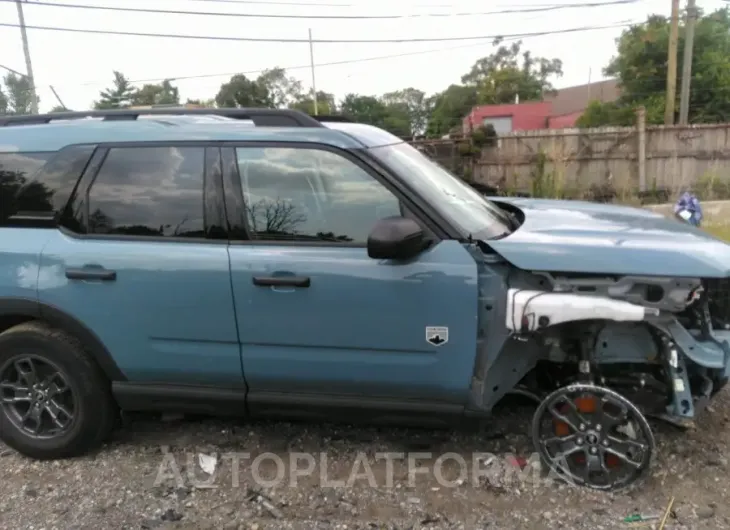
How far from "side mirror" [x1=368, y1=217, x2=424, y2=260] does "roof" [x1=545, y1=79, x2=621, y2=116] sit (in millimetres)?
56730

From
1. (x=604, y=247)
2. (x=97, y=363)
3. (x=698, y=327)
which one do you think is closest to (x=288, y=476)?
(x=97, y=363)

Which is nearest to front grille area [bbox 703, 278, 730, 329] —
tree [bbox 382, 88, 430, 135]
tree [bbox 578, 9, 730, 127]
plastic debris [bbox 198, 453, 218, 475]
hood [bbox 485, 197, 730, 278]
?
hood [bbox 485, 197, 730, 278]

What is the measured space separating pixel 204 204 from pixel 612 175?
45.0 ft

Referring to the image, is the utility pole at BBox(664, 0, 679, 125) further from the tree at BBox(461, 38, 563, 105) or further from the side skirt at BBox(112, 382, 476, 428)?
the tree at BBox(461, 38, 563, 105)

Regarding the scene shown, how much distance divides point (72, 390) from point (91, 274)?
71cm

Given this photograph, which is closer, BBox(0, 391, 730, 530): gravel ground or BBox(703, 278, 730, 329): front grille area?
BBox(0, 391, 730, 530): gravel ground

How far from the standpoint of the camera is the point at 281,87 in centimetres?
4888

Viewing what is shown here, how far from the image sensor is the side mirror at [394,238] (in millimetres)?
2809

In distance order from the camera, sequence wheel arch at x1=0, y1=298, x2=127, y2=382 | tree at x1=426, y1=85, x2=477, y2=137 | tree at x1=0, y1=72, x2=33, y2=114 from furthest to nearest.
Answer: tree at x1=426, y1=85, x2=477, y2=137 → tree at x1=0, y1=72, x2=33, y2=114 → wheel arch at x1=0, y1=298, x2=127, y2=382

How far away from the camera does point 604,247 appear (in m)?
2.90

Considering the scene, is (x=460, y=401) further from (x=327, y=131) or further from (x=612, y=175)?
(x=612, y=175)

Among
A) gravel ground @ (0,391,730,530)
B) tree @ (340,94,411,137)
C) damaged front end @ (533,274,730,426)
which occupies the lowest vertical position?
gravel ground @ (0,391,730,530)

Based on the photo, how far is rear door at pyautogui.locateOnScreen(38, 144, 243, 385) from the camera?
3199 millimetres
